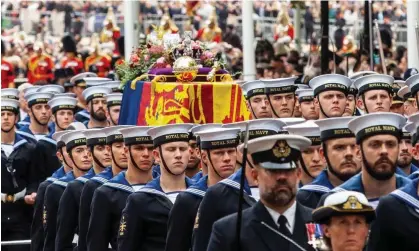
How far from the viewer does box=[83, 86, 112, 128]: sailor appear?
76.0 feet

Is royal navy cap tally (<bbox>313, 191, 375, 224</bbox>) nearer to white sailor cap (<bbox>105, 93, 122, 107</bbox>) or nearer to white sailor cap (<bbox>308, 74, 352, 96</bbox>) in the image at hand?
white sailor cap (<bbox>308, 74, 352, 96</bbox>)

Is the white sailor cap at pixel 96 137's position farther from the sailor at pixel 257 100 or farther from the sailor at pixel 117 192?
the sailor at pixel 257 100

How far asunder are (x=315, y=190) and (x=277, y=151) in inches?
98.7

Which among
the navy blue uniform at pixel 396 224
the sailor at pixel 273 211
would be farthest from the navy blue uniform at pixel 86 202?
the sailor at pixel 273 211

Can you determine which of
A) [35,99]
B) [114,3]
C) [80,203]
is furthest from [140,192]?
[114,3]

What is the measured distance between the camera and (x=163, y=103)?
2028 centimetres

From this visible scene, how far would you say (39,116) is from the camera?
2452 cm

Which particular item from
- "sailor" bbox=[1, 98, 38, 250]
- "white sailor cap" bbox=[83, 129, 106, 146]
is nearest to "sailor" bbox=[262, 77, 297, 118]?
"white sailor cap" bbox=[83, 129, 106, 146]

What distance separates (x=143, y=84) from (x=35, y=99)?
4.29 m

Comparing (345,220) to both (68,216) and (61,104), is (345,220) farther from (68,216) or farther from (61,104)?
(61,104)

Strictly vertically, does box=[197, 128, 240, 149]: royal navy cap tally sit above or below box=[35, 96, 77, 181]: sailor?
above

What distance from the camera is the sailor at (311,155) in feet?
50.2

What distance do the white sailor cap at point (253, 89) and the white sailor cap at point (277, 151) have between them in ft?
26.3

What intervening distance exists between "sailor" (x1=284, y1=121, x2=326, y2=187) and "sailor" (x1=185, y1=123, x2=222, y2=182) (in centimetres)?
90
